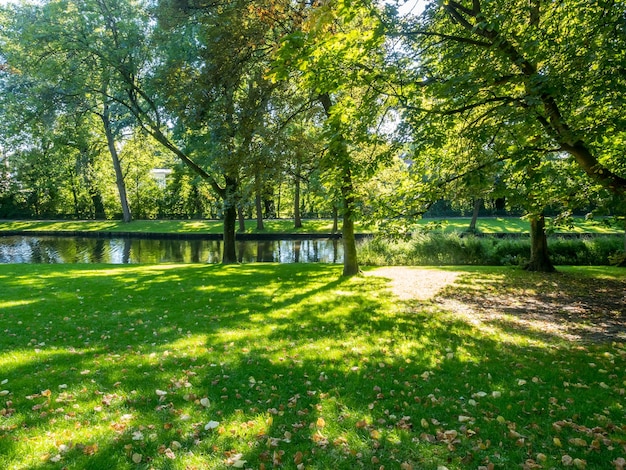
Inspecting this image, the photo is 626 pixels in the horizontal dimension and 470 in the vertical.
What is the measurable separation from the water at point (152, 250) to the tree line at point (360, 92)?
21.3 ft

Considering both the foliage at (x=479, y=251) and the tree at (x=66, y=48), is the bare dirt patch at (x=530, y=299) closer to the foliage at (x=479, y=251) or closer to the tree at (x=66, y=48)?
the foliage at (x=479, y=251)

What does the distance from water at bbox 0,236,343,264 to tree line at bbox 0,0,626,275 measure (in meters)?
6.49

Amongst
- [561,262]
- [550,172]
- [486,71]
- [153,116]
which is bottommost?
[561,262]

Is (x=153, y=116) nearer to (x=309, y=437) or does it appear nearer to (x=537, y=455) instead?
(x=309, y=437)

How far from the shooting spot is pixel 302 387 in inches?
184

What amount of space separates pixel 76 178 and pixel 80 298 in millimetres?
39647

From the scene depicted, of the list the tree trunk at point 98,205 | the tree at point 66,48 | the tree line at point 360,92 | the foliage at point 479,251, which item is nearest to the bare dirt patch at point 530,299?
the tree line at point 360,92

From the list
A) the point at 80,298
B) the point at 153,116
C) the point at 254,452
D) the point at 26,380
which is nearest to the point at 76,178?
the point at 153,116

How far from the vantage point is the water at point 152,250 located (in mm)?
22578

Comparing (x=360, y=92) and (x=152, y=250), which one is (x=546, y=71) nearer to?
(x=360, y=92)

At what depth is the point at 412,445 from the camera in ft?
11.5

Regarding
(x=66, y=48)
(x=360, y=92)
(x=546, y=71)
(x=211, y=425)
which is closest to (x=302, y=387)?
(x=211, y=425)

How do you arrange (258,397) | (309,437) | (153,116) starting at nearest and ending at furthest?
(309,437), (258,397), (153,116)

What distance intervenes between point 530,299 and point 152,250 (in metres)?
22.9
